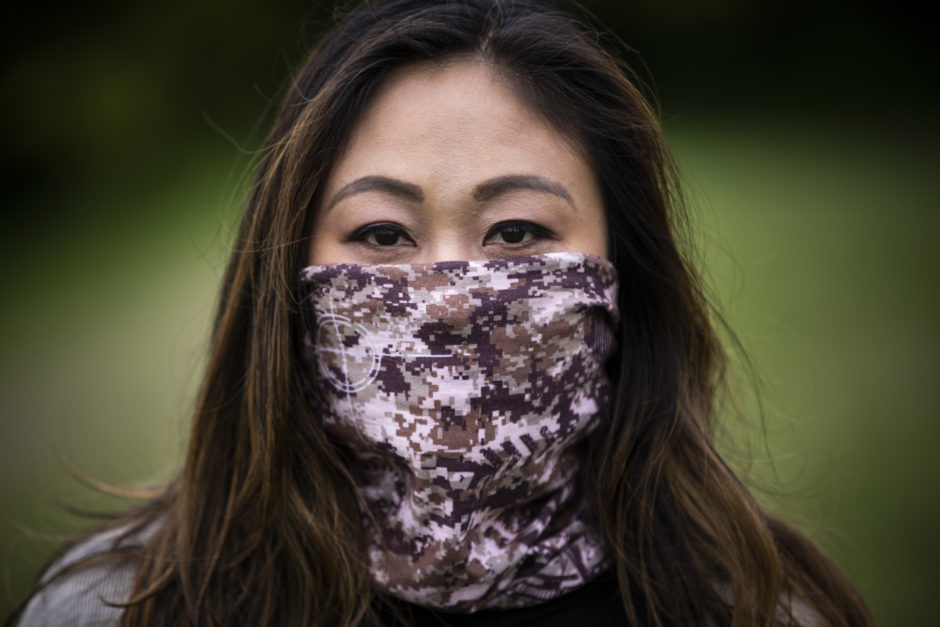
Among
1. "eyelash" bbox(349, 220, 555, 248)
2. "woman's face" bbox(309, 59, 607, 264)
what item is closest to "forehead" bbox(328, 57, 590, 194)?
"woman's face" bbox(309, 59, 607, 264)

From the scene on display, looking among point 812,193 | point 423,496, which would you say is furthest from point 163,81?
point 812,193

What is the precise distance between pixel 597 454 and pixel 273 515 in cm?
84

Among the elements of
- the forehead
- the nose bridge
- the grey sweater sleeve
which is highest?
the forehead

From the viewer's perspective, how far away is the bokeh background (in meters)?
4.11

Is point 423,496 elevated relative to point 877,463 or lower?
lower

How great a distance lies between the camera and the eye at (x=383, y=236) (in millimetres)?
1682

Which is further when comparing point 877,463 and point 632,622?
point 877,463

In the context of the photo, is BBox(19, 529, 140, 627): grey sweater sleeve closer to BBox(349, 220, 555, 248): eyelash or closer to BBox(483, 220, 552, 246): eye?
BBox(349, 220, 555, 248): eyelash

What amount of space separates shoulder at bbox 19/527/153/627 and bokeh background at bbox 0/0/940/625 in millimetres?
2227

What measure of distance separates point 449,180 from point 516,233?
0.21m

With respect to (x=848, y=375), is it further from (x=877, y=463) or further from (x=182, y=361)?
(x=182, y=361)

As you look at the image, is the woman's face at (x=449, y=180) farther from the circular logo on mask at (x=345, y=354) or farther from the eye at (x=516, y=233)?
the circular logo on mask at (x=345, y=354)

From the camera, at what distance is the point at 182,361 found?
4359mm

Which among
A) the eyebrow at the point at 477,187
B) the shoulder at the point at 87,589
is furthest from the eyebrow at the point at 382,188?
the shoulder at the point at 87,589
